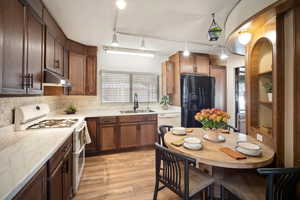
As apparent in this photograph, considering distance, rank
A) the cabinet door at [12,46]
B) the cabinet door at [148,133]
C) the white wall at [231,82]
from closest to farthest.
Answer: the cabinet door at [12,46] → the cabinet door at [148,133] → the white wall at [231,82]

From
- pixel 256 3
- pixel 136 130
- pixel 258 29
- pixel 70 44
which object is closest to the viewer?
pixel 256 3

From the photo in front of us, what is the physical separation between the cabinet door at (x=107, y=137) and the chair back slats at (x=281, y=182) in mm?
2681

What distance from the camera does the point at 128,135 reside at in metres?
3.22

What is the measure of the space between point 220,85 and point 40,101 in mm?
4287

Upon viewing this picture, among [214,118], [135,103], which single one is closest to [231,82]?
[214,118]

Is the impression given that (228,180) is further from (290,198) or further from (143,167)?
(143,167)

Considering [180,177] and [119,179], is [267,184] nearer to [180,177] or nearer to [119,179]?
[180,177]

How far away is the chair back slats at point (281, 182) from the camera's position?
1.01 meters

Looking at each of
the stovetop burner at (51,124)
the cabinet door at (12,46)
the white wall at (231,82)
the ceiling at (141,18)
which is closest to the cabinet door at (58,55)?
the ceiling at (141,18)

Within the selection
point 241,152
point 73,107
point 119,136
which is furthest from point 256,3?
point 73,107

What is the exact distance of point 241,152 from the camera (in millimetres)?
1379

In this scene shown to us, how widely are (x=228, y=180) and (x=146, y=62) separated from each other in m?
3.37

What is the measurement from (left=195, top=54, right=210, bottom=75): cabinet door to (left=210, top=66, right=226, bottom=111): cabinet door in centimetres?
20

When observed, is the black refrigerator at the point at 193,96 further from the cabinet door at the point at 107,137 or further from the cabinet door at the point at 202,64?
the cabinet door at the point at 107,137
